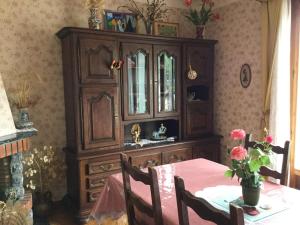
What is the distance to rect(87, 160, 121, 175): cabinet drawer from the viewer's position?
2.74 metres

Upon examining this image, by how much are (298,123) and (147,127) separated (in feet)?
5.75

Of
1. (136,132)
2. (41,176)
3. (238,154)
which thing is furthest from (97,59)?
(238,154)

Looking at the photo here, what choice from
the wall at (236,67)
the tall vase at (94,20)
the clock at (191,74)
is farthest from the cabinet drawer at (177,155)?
the tall vase at (94,20)

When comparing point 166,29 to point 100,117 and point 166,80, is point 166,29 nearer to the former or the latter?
point 166,80

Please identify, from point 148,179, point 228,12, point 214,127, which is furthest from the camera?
point 214,127

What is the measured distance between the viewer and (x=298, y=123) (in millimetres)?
2768

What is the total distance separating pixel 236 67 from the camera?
3430mm

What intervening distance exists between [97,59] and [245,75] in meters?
1.83

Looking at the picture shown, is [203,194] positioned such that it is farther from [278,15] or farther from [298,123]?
[278,15]

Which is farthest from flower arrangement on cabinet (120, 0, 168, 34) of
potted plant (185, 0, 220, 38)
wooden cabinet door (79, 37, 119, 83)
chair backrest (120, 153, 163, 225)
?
chair backrest (120, 153, 163, 225)

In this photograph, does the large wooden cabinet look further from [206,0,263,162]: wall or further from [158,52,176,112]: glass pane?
[206,0,263,162]: wall

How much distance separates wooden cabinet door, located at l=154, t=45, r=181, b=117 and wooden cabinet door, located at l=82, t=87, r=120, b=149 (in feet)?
1.79

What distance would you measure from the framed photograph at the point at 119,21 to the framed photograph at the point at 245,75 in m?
1.46

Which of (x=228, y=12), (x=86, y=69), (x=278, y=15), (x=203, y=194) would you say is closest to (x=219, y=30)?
(x=228, y=12)
